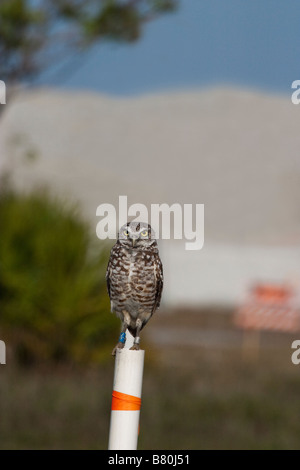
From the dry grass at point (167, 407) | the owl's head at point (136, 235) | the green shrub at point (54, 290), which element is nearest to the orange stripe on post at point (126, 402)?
the owl's head at point (136, 235)

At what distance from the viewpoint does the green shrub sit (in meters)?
16.9

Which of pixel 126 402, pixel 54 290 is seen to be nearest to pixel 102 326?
pixel 54 290

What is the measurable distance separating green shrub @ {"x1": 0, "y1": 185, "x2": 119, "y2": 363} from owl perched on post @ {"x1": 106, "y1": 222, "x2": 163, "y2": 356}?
45.6 ft

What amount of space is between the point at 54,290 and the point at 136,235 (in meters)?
14.8

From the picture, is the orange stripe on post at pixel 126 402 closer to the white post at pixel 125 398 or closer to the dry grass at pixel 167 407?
the white post at pixel 125 398

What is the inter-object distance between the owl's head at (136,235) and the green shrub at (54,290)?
46.1 feet

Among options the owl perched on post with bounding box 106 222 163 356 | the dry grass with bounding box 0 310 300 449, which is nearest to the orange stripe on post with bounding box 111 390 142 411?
the owl perched on post with bounding box 106 222 163 356

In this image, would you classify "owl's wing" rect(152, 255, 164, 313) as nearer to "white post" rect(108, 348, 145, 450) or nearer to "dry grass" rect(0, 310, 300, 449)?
"white post" rect(108, 348, 145, 450)

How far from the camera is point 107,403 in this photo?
14234 mm

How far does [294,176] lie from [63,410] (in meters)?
97.3

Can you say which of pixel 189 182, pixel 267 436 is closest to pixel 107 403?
pixel 267 436

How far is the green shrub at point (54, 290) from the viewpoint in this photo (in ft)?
55.5

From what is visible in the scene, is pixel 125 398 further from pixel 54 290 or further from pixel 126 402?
pixel 54 290

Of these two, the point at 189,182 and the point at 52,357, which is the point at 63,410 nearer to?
the point at 52,357
